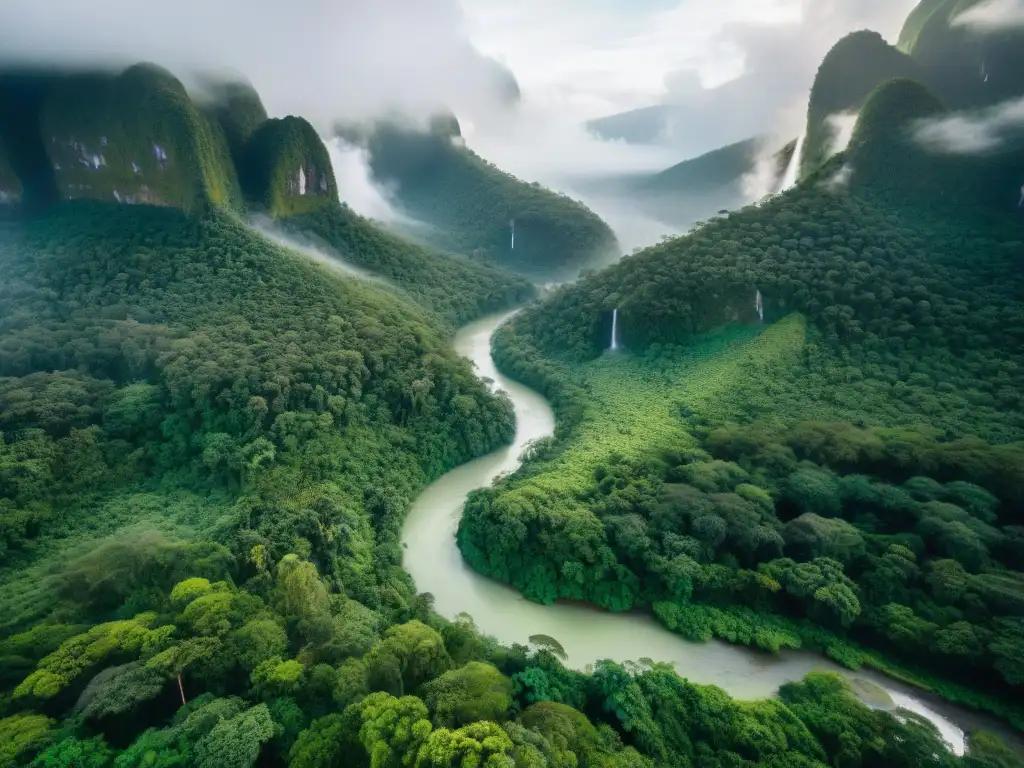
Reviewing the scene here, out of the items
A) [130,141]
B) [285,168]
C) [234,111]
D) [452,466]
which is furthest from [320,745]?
[234,111]

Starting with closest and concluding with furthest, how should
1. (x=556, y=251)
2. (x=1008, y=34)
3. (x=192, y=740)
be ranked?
Result: (x=192, y=740) < (x=1008, y=34) < (x=556, y=251)

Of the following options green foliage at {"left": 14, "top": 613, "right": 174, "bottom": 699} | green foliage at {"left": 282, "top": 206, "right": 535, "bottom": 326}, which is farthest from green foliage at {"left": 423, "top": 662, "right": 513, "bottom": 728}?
green foliage at {"left": 282, "top": 206, "right": 535, "bottom": 326}

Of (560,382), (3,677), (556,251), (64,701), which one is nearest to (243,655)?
(64,701)

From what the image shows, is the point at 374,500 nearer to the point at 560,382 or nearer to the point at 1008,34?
the point at 560,382

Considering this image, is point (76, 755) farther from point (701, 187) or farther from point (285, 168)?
point (701, 187)

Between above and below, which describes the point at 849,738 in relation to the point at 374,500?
below

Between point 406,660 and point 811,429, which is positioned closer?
point 406,660

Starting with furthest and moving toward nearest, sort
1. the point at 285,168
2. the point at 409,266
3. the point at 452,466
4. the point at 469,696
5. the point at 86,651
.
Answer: the point at 409,266, the point at 285,168, the point at 452,466, the point at 86,651, the point at 469,696
